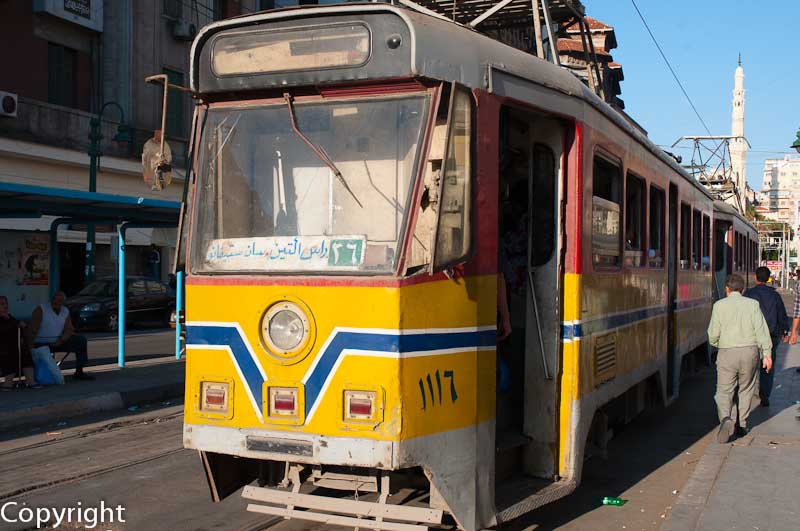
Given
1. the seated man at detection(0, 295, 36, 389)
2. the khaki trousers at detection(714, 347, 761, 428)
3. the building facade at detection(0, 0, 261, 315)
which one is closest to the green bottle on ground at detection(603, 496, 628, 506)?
the khaki trousers at detection(714, 347, 761, 428)

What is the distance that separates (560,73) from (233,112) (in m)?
2.26

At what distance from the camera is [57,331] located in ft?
42.8

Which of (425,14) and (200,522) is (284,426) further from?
(425,14)

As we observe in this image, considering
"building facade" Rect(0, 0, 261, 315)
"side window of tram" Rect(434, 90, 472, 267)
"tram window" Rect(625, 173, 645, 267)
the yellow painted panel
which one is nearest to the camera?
the yellow painted panel

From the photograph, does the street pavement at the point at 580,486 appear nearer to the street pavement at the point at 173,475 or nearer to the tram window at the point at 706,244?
the street pavement at the point at 173,475

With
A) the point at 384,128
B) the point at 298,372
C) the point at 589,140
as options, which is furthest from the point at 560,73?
the point at 298,372

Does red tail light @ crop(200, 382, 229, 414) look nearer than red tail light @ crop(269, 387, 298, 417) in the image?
No

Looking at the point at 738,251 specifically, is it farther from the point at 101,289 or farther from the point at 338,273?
the point at 338,273

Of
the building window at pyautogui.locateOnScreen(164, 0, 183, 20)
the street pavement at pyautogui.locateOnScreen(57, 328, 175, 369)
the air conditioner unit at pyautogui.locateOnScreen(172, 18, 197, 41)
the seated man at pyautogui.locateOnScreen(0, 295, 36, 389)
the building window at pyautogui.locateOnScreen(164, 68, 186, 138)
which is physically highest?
the building window at pyautogui.locateOnScreen(164, 0, 183, 20)

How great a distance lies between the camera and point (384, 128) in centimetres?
509

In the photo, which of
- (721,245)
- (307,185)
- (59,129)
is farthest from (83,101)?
(307,185)

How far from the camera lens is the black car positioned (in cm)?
2392

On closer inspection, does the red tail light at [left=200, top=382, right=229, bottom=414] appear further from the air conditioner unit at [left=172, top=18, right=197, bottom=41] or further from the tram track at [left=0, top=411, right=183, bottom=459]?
the air conditioner unit at [left=172, top=18, right=197, bottom=41]

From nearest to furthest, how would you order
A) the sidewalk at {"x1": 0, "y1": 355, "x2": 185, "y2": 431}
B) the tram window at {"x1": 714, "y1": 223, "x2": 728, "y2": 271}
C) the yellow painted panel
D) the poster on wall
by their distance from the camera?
the yellow painted panel < the sidewalk at {"x1": 0, "y1": 355, "x2": 185, "y2": 431} < the tram window at {"x1": 714, "y1": 223, "x2": 728, "y2": 271} < the poster on wall
